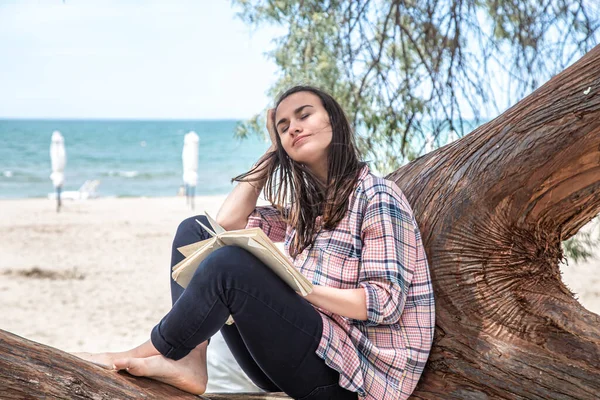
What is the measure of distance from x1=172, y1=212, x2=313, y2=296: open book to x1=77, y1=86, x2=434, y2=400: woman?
0.10ft

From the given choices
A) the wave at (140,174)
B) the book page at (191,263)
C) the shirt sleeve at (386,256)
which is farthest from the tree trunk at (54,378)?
the wave at (140,174)

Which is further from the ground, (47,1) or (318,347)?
(47,1)

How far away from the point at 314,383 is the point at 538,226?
3.08 feet

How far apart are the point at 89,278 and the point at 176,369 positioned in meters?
6.51

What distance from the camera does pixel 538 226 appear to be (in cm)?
233

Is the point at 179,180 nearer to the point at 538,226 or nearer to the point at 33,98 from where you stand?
the point at 538,226

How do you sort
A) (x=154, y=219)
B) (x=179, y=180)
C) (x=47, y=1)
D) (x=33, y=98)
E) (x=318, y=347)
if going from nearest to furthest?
(x=318, y=347) < (x=154, y=219) < (x=179, y=180) < (x=47, y=1) < (x=33, y=98)

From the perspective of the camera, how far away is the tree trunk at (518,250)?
216cm

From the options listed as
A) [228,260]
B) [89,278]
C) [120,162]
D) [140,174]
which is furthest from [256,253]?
[120,162]

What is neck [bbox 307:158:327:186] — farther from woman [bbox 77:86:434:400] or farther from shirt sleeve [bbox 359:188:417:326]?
shirt sleeve [bbox 359:188:417:326]

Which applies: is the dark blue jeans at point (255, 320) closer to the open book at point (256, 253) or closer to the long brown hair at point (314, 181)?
the open book at point (256, 253)

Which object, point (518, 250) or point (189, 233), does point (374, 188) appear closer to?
point (518, 250)

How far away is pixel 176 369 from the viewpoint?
2148 mm

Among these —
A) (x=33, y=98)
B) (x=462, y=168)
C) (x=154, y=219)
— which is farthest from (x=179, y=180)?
(x=33, y=98)
